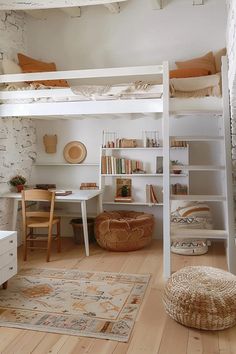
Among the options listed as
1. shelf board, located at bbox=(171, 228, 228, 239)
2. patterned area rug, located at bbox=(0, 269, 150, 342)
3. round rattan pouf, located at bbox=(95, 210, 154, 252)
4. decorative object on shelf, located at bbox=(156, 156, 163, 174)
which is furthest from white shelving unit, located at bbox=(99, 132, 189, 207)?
patterned area rug, located at bbox=(0, 269, 150, 342)

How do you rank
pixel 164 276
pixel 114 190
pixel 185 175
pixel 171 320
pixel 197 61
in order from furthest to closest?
pixel 114 190 < pixel 185 175 < pixel 197 61 < pixel 164 276 < pixel 171 320

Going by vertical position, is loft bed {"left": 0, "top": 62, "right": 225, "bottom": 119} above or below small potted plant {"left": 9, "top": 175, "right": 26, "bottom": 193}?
above

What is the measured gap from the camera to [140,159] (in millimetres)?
4707

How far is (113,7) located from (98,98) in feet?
5.30

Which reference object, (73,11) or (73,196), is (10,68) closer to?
(73,11)

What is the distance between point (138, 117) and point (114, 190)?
106cm

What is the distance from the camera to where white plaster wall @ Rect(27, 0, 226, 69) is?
4438mm

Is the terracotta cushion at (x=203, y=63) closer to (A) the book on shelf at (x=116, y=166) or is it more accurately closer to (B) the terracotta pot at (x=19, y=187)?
(A) the book on shelf at (x=116, y=166)

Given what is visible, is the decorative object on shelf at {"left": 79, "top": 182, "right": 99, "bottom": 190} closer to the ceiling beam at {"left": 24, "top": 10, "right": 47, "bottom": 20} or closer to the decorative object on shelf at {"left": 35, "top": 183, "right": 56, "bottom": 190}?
the decorative object on shelf at {"left": 35, "top": 183, "right": 56, "bottom": 190}

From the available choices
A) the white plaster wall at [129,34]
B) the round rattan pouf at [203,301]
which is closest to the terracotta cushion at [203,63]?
the white plaster wall at [129,34]

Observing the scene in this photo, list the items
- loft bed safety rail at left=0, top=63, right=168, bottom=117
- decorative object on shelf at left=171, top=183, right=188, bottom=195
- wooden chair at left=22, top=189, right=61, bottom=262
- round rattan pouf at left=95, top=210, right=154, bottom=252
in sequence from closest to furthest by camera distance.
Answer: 1. loft bed safety rail at left=0, top=63, right=168, bottom=117
2. wooden chair at left=22, top=189, right=61, bottom=262
3. round rattan pouf at left=95, top=210, right=154, bottom=252
4. decorative object on shelf at left=171, top=183, right=188, bottom=195

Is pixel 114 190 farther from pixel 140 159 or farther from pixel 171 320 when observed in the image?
pixel 171 320

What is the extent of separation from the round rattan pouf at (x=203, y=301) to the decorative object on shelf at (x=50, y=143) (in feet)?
9.73

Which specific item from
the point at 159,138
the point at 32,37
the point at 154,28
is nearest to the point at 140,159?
the point at 159,138
